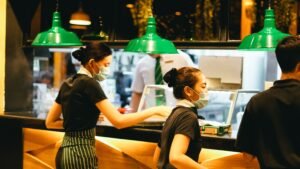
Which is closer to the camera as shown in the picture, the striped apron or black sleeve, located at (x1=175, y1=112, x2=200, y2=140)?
black sleeve, located at (x1=175, y1=112, x2=200, y2=140)

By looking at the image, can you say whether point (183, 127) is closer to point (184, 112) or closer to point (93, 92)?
point (184, 112)

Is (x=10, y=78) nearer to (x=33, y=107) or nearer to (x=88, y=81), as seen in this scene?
(x=33, y=107)

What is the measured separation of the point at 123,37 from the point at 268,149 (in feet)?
10.3

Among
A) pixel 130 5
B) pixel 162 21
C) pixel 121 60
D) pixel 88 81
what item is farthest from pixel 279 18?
pixel 121 60

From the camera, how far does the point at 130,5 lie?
5.87 meters

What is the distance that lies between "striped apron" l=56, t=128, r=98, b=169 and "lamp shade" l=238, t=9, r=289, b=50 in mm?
1309

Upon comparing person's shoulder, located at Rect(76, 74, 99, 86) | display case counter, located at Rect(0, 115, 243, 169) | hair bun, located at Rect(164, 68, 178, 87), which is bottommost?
display case counter, located at Rect(0, 115, 243, 169)

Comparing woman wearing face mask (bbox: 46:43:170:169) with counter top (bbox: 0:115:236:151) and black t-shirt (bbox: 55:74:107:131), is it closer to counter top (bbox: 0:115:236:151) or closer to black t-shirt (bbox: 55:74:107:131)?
black t-shirt (bbox: 55:74:107:131)

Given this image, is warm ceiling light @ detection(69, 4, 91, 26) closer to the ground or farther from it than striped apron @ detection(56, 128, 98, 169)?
farther from it

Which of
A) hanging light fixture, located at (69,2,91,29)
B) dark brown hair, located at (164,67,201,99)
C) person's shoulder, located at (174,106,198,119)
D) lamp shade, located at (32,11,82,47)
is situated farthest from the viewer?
hanging light fixture, located at (69,2,91,29)

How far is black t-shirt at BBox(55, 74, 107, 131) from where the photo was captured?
3.45 meters

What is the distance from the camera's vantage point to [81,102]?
3.45 metres

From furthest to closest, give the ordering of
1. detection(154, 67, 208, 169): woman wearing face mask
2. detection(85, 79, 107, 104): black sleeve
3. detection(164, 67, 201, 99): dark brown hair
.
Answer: detection(85, 79, 107, 104): black sleeve → detection(164, 67, 201, 99): dark brown hair → detection(154, 67, 208, 169): woman wearing face mask

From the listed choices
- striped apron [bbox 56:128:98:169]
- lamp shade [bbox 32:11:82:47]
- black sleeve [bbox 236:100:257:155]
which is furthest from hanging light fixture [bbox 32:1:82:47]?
black sleeve [bbox 236:100:257:155]
